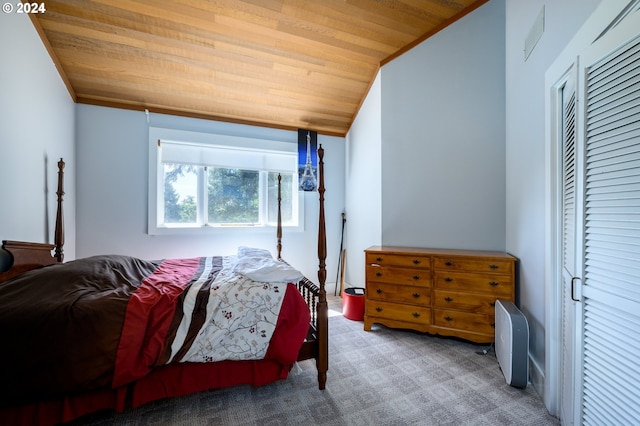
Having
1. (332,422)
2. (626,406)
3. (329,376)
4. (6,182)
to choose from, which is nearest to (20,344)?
(6,182)

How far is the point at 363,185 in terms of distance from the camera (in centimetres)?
356

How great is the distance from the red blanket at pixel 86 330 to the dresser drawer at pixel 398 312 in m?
1.13

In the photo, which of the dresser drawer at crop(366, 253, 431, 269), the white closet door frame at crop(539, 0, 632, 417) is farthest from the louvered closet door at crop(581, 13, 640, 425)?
the dresser drawer at crop(366, 253, 431, 269)

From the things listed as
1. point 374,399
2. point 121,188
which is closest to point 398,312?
point 374,399

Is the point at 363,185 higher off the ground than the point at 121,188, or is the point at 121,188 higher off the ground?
the point at 363,185

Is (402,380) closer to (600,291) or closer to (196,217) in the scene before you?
(600,291)

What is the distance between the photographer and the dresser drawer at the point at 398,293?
7.90 ft

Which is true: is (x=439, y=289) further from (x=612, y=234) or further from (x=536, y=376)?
(x=612, y=234)

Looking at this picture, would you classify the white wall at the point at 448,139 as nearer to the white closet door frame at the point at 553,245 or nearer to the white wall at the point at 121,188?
the white closet door frame at the point at 553,245

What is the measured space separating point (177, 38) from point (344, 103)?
6.69 feet

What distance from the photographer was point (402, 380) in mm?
1824

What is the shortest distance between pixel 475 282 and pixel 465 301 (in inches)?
7.4

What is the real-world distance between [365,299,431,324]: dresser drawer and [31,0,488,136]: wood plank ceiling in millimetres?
2632

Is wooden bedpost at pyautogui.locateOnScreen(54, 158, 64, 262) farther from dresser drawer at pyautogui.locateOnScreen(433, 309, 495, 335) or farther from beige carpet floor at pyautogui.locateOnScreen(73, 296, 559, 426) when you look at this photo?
dresser drawer at pyautogui.locateOnScreen(433, 309, 495, 335)
